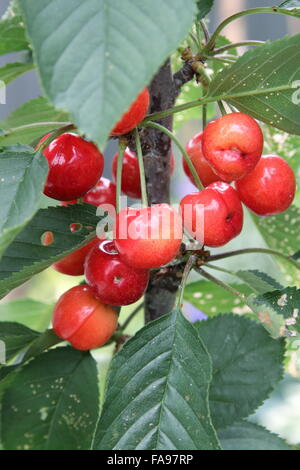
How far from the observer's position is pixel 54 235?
67 centimetres

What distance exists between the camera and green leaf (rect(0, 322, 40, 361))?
824 mm

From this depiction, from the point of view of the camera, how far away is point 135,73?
0.45 meters

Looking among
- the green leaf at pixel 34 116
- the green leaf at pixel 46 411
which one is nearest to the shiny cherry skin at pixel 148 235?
the green leaf at pixel 34 116

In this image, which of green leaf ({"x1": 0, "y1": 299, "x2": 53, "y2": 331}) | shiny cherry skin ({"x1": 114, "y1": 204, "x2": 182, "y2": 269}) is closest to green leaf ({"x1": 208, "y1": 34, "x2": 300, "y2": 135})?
shiny cherry skin ({"x1": 114, "y1": 204, "x2": 182, "y2": 269})

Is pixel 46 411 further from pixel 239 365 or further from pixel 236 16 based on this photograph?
pixel 236 16

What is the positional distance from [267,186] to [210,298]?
36cm

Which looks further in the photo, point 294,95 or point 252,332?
point 252,332

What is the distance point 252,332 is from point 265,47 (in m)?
0.38

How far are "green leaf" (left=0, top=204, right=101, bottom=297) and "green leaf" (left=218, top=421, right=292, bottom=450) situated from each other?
14.3 inches

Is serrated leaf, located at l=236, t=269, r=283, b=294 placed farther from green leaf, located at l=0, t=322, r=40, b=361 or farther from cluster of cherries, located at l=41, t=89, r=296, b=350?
green leaf, located at l=0, t=322, r=40, b=361

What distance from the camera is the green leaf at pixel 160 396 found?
624 millimetres

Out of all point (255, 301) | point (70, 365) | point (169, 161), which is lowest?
point (70, 365)

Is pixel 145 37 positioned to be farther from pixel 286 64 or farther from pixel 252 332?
pixel 252 332

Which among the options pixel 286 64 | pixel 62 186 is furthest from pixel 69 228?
pixel 286 64
